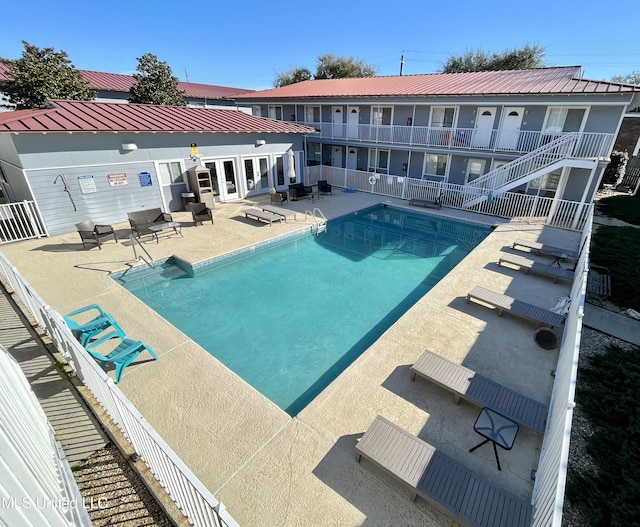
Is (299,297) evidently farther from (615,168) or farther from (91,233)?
(615,168)

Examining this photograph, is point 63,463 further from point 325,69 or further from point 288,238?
point 325,69

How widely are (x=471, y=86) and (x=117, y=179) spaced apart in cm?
1797

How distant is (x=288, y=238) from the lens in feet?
41.7

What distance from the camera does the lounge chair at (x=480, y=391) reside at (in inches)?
182

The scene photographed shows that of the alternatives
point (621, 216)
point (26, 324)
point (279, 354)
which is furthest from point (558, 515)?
point (621, 216)

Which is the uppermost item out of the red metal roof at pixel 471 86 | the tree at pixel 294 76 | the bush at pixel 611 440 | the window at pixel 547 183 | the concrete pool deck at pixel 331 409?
the tree at pixel 294 76

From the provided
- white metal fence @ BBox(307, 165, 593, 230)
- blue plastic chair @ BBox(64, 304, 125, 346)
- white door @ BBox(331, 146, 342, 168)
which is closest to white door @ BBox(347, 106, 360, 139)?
white door @ BBox(331, 146, 342, 168)

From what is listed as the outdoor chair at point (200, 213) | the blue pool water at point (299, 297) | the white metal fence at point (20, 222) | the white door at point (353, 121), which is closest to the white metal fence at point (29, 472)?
the blue pool water at point (299, 297)

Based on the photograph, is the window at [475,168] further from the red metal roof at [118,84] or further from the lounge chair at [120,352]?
the red metal roof at [118,84]

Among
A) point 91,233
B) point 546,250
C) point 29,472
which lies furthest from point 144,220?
point 546,250

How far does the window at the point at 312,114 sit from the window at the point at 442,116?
28.2 feet

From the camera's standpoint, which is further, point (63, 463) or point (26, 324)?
point (26, 324)

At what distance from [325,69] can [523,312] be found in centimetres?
4488

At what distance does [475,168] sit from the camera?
1800 cm
